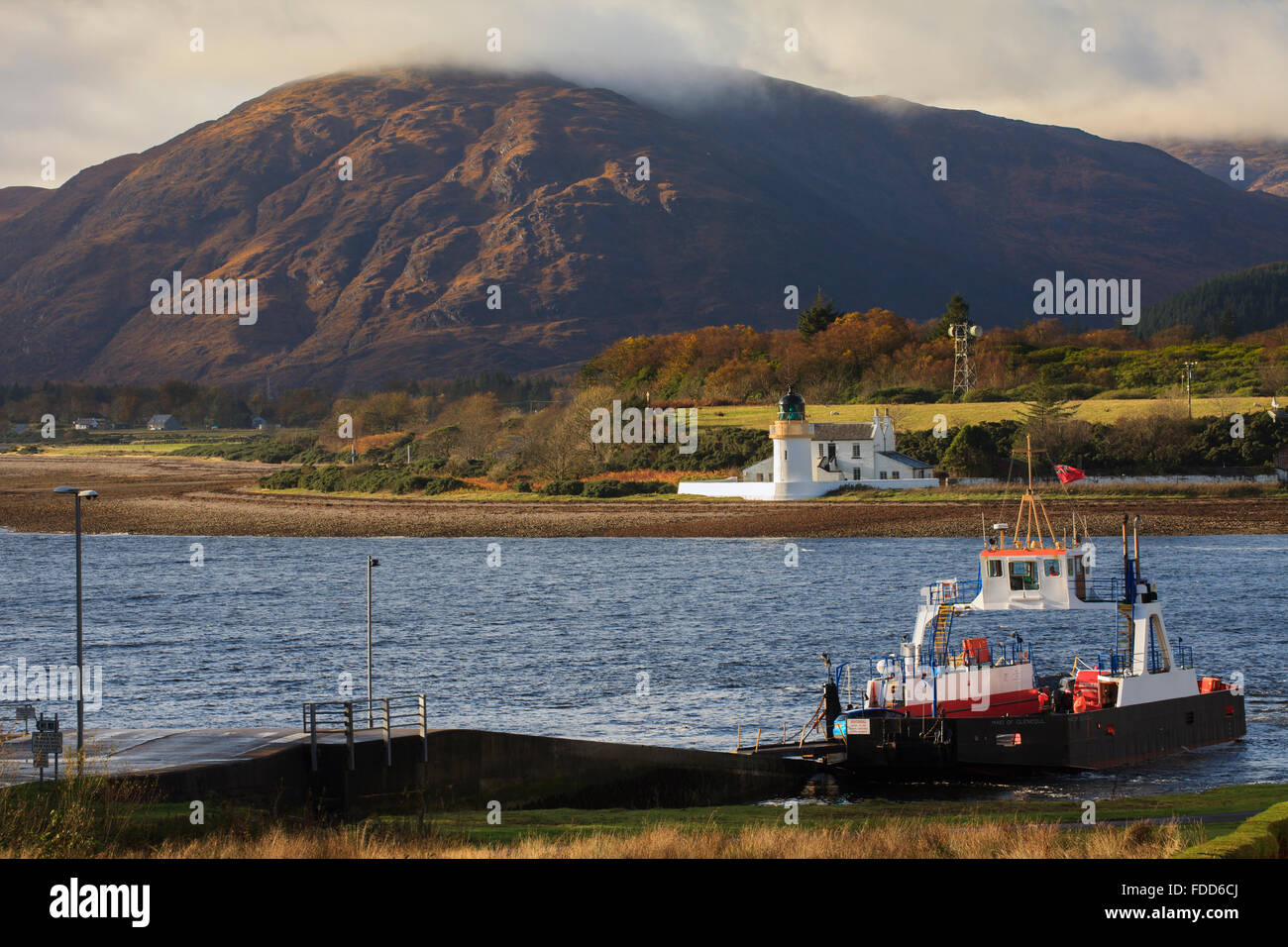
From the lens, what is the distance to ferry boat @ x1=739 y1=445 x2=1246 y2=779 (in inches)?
1303

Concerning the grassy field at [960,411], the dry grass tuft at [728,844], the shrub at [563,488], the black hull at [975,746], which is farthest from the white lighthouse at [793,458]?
the dry grass tuft at [728,844]

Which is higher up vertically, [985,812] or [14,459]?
[14,459]

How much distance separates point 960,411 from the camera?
134000 mm

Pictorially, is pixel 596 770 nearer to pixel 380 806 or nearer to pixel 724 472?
pixel 380 806

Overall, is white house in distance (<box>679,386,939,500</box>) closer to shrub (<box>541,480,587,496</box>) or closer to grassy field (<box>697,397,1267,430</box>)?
grassy field (<box>697,397,1267,430</box>)

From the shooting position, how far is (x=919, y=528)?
10000 cm

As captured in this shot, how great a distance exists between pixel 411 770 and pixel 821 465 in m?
92.0

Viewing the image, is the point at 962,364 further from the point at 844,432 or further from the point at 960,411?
the point at 844,432

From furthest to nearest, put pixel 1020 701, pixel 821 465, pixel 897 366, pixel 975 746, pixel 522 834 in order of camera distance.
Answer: pixel 897 366 < pixel 821 465 < pixel 1020 701 < pixel 975 746 < pixel 522 834

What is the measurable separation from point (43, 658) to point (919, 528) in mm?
63251

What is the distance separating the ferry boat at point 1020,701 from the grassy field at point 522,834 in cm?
718

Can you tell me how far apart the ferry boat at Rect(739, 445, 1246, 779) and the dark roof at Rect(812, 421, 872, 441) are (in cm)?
7932

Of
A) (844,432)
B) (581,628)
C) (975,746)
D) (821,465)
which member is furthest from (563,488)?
(975,746)
